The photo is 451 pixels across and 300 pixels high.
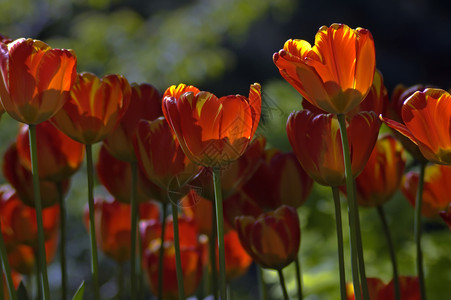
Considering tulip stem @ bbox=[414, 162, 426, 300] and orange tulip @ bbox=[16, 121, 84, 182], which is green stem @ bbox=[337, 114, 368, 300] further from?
orange tulip @ bbox=[16, 121, 84, 182]

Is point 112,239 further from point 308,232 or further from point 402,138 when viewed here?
point 308,232

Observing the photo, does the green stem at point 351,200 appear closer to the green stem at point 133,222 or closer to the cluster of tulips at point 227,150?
the cluster of tulips at point 227,150

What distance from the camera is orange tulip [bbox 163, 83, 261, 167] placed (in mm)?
403

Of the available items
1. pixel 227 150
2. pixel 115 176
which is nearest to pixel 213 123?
pixel 227 150

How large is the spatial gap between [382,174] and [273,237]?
13 centimetres

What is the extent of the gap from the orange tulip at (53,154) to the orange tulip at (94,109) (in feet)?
0.27

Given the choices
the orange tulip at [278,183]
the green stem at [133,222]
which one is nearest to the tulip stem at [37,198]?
the green stem at [133,222]

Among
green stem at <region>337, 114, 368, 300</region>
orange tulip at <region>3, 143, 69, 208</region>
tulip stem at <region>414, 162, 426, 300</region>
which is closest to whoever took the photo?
green stem at <region>337, 114, 368, 300</region>

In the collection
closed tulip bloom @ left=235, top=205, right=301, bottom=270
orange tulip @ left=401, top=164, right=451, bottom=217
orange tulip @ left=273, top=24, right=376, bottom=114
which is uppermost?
orange tulip @ left=273, top=24, right=376, bottom=114

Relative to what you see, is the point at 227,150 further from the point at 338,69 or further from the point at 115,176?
the point at 115,176

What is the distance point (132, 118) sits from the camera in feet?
1.76

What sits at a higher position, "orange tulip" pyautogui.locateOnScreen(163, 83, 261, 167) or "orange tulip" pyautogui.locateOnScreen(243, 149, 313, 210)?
"orange tulip" pyautogui.locateOnScreen(163, 83, 261, 167)

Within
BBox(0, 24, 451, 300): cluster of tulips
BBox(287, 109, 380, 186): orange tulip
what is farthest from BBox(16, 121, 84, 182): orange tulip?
BBox(287, 109, 380, 186): orange tulip

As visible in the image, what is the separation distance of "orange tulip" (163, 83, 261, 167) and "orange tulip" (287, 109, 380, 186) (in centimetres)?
5
